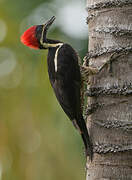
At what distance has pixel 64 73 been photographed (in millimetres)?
4148

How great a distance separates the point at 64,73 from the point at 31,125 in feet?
6.56

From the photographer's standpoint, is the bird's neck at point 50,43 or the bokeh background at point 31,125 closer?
the bird's neck at point 50,43

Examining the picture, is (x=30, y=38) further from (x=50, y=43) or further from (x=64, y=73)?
(x=64, y=73)

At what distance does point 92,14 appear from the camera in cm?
367

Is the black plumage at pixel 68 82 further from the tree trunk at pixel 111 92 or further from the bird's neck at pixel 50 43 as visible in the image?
the tree trunk at pixel 111 92

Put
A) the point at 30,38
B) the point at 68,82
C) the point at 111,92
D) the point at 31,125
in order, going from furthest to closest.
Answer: the point at 31,125 → the point at 30,38 → the point at 68,82 → the point at 111,92

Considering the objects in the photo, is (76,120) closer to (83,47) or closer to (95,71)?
(95,71)

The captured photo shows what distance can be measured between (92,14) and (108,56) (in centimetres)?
43

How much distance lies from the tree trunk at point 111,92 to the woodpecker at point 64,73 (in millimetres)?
249

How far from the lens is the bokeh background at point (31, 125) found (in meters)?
5.75

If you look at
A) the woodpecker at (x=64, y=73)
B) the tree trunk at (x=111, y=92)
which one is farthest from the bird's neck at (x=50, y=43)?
the tree trunk at (x=111, y=92)

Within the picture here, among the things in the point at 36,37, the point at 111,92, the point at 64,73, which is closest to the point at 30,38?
the point at 36,37

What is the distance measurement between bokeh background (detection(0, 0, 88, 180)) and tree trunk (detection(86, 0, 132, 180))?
240 cm

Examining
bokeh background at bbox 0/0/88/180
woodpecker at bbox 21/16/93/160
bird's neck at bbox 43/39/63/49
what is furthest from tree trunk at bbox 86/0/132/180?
bokeh background at bbox 0/0/88/180
